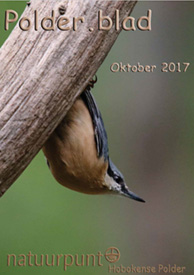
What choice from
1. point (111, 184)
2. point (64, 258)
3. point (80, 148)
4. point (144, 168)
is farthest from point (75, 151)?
point (144, 168)

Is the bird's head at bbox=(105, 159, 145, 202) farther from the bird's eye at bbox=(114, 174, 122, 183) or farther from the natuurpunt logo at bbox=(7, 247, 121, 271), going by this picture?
the natuurpunt logo at bbox=(7, 247, 121, 271)

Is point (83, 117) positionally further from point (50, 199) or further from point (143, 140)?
point (50, 199)

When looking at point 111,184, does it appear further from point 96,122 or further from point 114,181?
point 96,122

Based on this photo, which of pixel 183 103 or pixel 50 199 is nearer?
pixel 183 103

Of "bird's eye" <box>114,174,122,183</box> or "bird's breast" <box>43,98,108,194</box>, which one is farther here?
"bird's eye" <box>114,174,122,183</box>

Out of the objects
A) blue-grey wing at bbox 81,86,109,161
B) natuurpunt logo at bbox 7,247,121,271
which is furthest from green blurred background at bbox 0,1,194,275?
blue-grey wing at bbox 81,86,109,161

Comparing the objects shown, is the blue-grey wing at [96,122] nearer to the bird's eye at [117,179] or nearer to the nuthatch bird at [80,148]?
the nuthatch bird at [80,148]

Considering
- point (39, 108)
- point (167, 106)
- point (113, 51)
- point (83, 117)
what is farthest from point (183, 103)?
point (39, 108)
